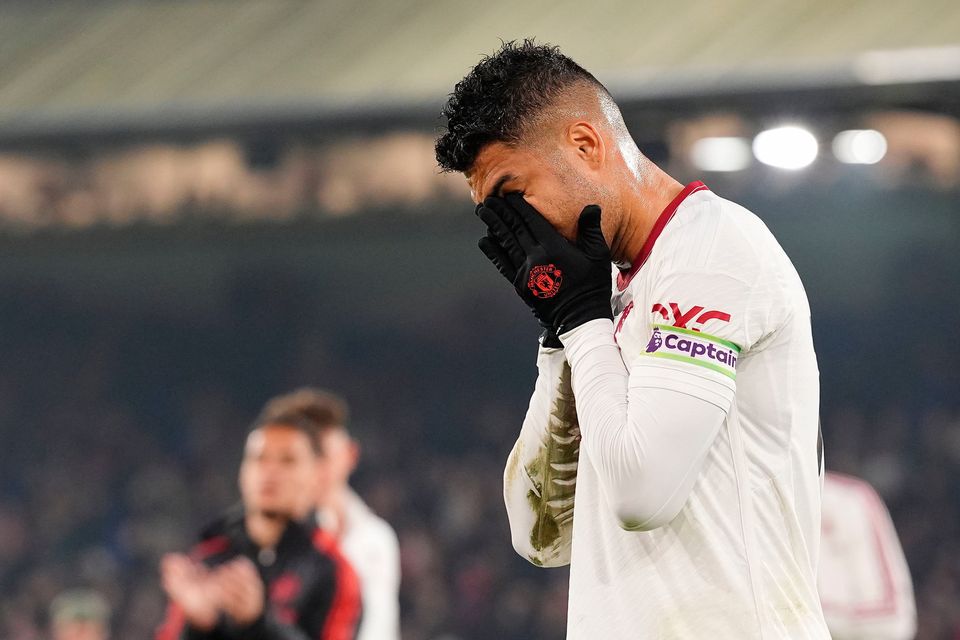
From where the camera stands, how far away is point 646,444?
140cm

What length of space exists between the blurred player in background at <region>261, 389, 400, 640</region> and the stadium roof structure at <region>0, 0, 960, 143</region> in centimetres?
267

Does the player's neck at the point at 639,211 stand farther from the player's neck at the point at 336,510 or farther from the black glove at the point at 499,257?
the player's neck at the point at 336,510

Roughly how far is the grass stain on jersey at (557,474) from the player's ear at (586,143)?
29 centimetres

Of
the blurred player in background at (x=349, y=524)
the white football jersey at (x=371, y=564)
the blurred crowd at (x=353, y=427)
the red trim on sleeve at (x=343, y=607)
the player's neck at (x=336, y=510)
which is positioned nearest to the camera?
the red trim on sleeve at (x=343, y=607)

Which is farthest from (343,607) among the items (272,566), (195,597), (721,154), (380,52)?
(721,154)

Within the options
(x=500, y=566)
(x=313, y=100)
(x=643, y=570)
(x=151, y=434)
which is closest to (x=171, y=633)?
(x=643, y=570)

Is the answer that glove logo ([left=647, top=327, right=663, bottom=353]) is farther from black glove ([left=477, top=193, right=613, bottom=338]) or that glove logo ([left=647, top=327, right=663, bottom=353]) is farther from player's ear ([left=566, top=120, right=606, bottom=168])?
player's ear ([left=566, top=120, right=606, bottom=168])

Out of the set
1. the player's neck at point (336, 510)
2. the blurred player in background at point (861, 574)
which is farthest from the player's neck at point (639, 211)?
the player's neck at point (336, 510)

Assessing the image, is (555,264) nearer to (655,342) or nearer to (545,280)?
(545,280)

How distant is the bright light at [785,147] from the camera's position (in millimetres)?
8641

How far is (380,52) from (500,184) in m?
6.13

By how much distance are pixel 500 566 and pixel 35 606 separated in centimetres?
392

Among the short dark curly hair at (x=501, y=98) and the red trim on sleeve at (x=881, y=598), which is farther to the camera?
the red trim on sleeve at (x=881, y=598)

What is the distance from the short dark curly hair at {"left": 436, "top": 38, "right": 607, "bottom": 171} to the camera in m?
1.61
